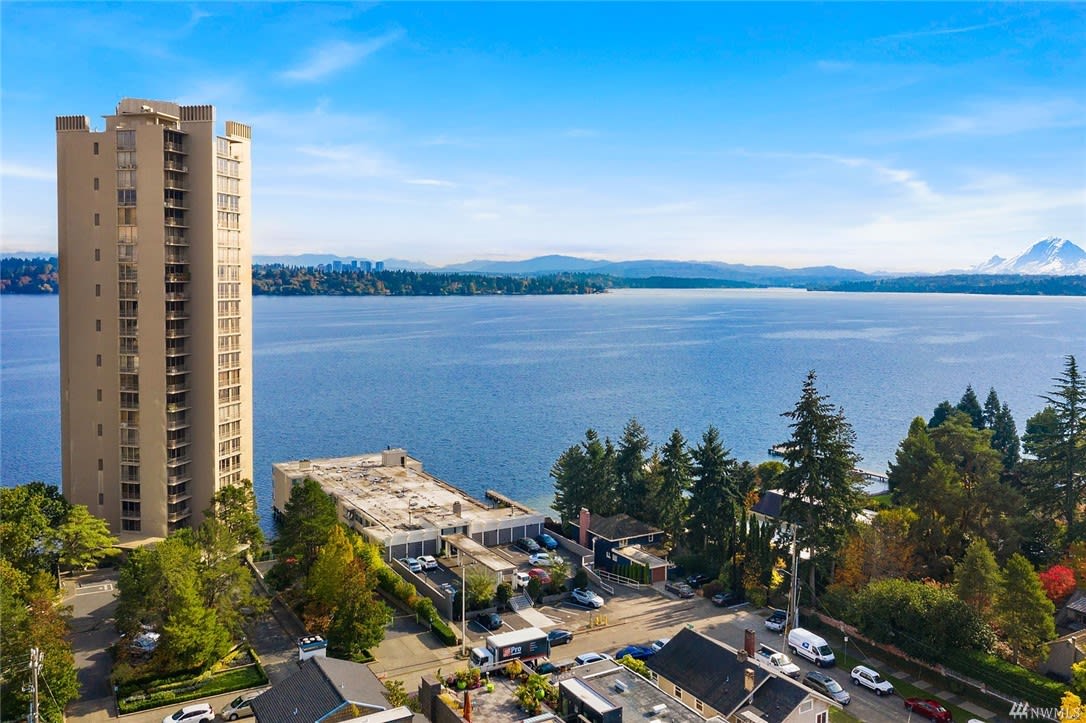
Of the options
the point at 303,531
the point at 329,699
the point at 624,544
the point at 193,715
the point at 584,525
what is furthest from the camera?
the point at 584,525

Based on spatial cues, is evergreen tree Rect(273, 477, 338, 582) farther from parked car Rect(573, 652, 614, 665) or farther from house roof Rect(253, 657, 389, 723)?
parked car Rect(573, 652, 614, 665)

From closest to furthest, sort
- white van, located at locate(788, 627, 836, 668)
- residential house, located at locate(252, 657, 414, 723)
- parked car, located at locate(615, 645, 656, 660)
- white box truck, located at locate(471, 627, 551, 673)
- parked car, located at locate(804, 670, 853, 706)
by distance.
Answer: residential house, located at locate(252, 657, 414, 723), parked car, located at locate(804, 670, 853, 706), white box truck, located at locate(471, 627, 551, 673), white van, located at locate(788, 627, 836, 668), parked car, located at locate(615, 645, 656, 660)

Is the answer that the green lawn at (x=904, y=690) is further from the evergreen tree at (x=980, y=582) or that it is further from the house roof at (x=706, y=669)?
the house roof at (x=706, y=669)

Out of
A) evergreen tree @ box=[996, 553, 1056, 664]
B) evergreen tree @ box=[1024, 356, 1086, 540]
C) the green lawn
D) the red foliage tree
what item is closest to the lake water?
the green lawn

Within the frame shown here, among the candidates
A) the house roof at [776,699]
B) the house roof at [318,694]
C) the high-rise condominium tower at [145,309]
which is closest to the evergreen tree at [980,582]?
the house roof at [776,699]

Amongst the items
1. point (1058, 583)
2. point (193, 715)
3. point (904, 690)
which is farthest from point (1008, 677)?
point (193, 715)

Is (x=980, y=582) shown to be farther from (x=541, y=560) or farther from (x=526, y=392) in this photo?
(x=526, y=392)
